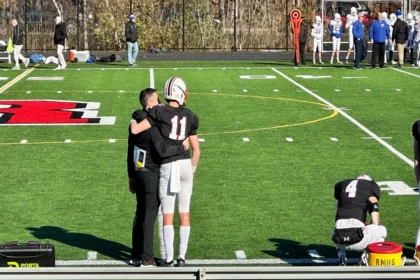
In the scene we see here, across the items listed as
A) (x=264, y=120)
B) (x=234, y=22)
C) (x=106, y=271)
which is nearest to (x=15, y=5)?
(x=234, y=22)

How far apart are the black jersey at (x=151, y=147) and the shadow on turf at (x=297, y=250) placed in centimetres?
179

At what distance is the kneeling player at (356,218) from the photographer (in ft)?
37.2

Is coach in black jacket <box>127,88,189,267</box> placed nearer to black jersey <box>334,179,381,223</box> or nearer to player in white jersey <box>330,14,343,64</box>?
black jersey <box>334,179,381,223</box>

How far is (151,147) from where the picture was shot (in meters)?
11.5

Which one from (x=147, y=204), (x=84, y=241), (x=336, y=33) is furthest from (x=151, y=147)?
(x=336, y=33)

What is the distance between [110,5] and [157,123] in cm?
4139

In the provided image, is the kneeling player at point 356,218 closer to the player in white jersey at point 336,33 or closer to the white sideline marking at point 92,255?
the white sideline marking at point 92,255

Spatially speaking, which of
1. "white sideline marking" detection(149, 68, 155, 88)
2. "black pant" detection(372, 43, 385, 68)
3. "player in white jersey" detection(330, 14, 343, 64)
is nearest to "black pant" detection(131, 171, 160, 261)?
"white sideline marking" detection(149, 68, 155, 88)

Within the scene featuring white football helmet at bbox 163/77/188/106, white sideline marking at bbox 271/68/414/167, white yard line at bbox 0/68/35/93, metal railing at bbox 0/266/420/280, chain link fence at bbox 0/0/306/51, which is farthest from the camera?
chain link fence at bbox 0/0/306/51

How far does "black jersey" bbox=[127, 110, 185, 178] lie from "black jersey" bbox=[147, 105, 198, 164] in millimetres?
46

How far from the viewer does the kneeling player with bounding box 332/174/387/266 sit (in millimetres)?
11344

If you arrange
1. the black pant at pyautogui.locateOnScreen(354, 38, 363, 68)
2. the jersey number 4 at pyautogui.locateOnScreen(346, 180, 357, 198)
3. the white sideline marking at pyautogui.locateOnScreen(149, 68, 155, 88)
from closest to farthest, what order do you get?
1. the jersey number 4 at pyautogui.locateOnScreen(346, 180, 357, 198)
2. the white sideline marking at pyautogui.locateOnScreen(149, 68, 155, 88)
3. the black pant at pyautogui.locateOnScreen(354, 38, 363, 68)

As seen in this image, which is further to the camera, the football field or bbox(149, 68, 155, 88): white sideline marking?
bbox(149, 68, 155, 88): white sideline marking

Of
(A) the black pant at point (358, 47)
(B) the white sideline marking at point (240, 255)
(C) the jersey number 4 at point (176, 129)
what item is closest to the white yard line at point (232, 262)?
(B) the white sideline marking at point (240, 255)
